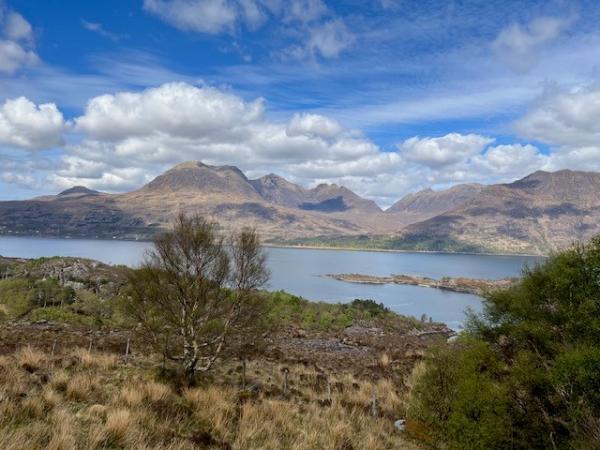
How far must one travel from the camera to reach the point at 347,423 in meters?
9.48

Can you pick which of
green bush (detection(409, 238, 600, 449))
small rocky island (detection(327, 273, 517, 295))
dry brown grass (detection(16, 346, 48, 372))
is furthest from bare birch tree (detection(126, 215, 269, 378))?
small rocky island (detection(327, 273, 517, 295))

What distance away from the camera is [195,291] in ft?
40.1

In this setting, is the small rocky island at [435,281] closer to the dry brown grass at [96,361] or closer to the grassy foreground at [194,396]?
the grassy foreground at [194,396]

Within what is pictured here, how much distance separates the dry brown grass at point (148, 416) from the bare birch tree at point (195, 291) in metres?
1.35

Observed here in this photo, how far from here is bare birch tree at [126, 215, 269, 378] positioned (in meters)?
12.1

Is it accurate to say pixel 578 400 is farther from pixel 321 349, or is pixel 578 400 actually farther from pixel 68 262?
pixel 68 262

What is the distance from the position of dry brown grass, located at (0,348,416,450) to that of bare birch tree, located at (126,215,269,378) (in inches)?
53.2

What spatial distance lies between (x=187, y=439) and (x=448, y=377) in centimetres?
618

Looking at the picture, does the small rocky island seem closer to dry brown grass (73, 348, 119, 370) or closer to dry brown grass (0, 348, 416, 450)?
dry brown grass (0, 348, 416, 450)

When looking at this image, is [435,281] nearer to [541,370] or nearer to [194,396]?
[541,370]

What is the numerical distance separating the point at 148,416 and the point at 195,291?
5479mm

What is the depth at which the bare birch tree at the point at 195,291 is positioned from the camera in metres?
12.1

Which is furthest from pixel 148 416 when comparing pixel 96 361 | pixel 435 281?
pixel 435 281

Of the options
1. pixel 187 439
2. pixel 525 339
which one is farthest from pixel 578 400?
pixel 187 439
